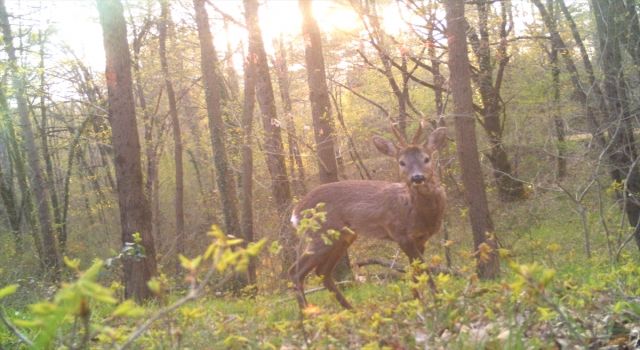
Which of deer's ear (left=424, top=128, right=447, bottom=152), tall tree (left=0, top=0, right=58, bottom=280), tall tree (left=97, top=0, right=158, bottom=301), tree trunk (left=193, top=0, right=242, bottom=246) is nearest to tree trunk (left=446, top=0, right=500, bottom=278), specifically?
deer's ear (left=424, top=128, right=447, bottom=152)

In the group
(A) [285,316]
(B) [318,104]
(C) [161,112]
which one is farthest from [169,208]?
(A) [285,316]

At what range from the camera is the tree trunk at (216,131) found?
518 inches

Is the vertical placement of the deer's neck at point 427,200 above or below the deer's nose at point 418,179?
below

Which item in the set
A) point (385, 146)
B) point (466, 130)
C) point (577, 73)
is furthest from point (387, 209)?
point (577, 73)

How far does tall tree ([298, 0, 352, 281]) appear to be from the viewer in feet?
30.8

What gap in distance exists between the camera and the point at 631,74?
34.1ft

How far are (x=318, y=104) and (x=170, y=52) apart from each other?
36.3 ft

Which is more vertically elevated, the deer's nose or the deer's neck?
the deer's nose

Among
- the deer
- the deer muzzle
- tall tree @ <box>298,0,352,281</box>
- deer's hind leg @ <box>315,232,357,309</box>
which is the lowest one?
deer's hind leg @ <box>315,232,357,309</box>

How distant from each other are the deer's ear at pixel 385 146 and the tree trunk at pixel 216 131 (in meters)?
6.68

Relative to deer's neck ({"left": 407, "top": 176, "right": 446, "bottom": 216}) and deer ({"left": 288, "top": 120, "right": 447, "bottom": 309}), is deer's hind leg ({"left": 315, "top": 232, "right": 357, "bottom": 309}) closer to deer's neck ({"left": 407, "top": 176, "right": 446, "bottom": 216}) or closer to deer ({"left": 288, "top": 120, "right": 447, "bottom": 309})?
deer ({"left": 288, "top": 120, "right": 447, "bottom": 309})

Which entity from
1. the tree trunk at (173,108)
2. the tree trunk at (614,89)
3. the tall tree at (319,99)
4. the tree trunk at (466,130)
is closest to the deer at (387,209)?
the tree trunk at (466,130)

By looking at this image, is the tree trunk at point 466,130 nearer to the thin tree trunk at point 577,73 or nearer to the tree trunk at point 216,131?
the thin tree trunk at point 577,73

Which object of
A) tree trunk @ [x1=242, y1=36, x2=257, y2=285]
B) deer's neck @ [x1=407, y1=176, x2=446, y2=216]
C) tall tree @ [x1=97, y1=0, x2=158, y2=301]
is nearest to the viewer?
deer's neck @ [x1=407, y1=176, x2=446, y2=216]
